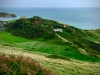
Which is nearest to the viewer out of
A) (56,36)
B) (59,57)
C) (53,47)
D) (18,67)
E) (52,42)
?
(18,67)

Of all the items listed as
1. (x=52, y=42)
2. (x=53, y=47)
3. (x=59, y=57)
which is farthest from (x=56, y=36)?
(x=59, y=57)

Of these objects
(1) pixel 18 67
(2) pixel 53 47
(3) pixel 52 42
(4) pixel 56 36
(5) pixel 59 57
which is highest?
(1) pixel 18 67

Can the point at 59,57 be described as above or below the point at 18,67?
below

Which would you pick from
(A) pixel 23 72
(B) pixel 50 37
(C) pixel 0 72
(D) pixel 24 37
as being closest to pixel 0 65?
(C) pixel 0 72

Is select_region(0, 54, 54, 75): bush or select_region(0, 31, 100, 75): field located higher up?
select_region(0, 54, 54, 75): bush

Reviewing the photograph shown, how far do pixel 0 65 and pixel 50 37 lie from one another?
44950mm

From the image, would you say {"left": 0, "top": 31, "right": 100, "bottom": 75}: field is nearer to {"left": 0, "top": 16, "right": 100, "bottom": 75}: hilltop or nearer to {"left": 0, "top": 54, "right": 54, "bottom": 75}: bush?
{"left": 0, "top": 16, "right": 100, "bottom": 75}: hilltop

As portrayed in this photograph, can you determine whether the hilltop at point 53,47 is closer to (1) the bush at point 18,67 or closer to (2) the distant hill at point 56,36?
(2) the distant hill at point 56,36

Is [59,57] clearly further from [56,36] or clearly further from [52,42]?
[56,36]

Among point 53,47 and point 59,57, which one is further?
point 53,47

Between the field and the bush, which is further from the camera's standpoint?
the field

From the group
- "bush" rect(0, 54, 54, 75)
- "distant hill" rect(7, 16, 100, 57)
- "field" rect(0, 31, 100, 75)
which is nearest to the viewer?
"bush" rect(0, 54, 54, 75)

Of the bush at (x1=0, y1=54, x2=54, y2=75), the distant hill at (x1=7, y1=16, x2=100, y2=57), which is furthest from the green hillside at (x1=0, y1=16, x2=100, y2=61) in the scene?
the bush at (x1=0, y1=54, x2=54, y2=75)

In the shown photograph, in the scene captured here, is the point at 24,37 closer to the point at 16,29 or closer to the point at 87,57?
the point at 16,29
